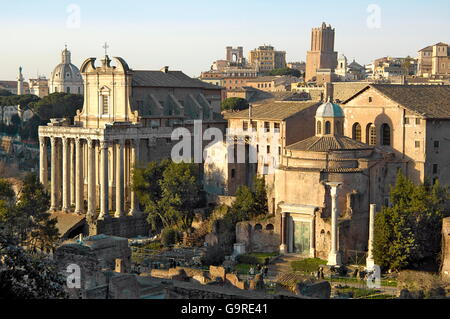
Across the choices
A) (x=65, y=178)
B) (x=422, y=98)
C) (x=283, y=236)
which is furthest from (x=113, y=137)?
(x=422, y=98)

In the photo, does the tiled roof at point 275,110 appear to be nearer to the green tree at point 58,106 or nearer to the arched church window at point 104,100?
the arched church window at point 104,100

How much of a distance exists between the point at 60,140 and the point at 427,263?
2422cm

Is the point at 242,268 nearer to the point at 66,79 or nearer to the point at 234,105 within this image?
the point at 234,105

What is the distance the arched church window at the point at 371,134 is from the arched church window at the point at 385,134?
0.40 metres

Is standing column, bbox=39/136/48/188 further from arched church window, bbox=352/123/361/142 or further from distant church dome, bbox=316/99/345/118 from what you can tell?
arched church window, bbox=352/123/361/142

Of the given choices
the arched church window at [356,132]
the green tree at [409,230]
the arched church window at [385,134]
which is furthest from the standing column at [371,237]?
the arched church window at [356,132]

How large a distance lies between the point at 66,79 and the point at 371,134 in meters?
A: 93.3

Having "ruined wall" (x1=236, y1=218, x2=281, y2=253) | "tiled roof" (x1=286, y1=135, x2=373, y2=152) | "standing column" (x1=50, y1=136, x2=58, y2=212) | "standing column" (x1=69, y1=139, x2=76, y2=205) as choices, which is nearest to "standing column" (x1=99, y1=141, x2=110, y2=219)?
"standing column" (x1=69, y1=139, x2=76, y2=205)

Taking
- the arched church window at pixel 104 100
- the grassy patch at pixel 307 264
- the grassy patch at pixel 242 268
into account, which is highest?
the arched church window at pixel 104 100

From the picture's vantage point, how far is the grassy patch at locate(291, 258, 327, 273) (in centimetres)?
3562

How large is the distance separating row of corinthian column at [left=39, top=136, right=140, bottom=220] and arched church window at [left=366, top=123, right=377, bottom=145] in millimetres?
12891

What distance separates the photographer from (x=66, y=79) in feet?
427

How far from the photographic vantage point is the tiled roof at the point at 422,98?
40.4 m
